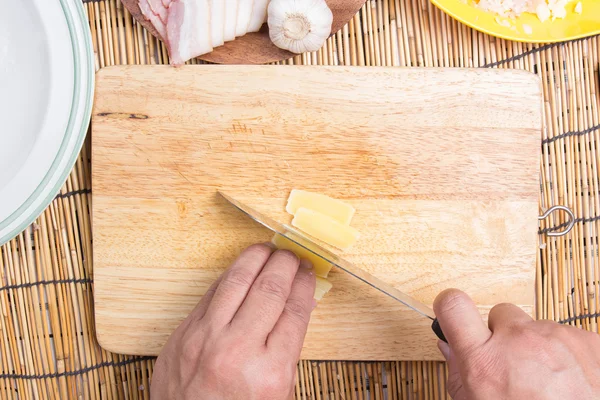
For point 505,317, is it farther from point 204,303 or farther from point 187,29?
point 187,29

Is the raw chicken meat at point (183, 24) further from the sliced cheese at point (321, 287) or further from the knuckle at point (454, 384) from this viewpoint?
the knuckle at point (454, 384)

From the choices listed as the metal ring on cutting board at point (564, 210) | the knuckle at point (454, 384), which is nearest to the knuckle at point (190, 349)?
the knuckle at point (454, 384)

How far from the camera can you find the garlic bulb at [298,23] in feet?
3.25

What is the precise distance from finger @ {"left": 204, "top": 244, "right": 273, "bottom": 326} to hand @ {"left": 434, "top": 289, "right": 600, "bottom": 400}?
1.07 ft

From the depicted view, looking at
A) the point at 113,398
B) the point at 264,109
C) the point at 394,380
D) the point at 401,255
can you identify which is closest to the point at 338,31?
the point at 264,109

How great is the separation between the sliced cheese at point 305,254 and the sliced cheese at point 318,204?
62 millimetres

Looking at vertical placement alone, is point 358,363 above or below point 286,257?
below

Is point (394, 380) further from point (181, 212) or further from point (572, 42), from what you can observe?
point (572, 42)

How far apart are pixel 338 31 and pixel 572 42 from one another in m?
0.49

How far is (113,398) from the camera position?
113cm

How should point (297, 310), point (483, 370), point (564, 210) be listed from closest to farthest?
point (483, 370), point (297, 310), point (564, 210)

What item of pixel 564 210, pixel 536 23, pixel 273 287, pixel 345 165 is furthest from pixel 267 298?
pixel 536 23

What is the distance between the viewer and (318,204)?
1022mm

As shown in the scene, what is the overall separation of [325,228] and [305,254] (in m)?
0.06
